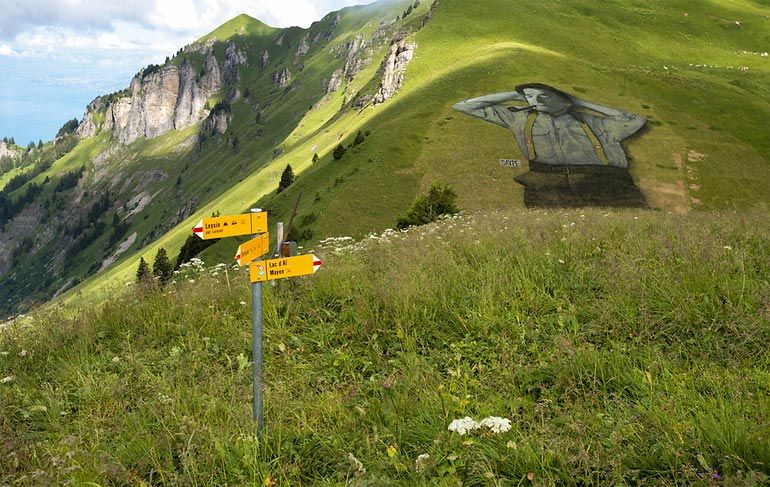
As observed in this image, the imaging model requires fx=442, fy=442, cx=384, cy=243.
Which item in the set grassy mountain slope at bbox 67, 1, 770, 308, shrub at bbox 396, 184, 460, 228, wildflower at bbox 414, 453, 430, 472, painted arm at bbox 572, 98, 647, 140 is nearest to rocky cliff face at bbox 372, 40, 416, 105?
grassy mountain slope at bbox 67, 1, 770, 308

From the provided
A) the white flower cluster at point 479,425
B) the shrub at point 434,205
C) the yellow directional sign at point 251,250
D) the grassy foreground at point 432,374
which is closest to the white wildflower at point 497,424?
the white flower cluster at point 479,425

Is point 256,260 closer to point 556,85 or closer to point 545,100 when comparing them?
point 545,100

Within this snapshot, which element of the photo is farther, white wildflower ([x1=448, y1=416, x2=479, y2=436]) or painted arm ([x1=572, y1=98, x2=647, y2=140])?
painted arm ([x1=572, y1=98, x2=647, y2=140])

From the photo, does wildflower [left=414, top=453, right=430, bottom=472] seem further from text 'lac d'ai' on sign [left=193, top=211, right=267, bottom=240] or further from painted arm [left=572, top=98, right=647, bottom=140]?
painted arm [left=572, top=98, right=647, bottom=140]

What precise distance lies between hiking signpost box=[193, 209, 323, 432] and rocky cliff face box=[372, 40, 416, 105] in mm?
84211

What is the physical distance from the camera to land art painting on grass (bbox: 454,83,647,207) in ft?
144

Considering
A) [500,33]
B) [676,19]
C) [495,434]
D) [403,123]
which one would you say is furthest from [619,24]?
[495,434]

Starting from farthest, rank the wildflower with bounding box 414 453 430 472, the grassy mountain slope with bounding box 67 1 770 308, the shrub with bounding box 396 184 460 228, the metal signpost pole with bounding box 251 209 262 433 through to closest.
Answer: the grassy mountain slope with bounding box 67 1 770 308 < the shrub with bounding box 396 184 460 228 < the metal signpost pole with bounding box 251 209 262 433 < the wildflower with bounding box 414 453 430 472

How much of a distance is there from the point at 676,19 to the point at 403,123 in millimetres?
97493

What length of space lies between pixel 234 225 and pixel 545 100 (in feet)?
197

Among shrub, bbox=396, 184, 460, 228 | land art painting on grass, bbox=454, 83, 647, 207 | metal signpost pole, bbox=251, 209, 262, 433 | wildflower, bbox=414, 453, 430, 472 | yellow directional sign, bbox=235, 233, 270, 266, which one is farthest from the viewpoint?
land art painting on grass, bbox=454, 83, 647, 207

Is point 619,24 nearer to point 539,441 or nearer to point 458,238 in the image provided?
point 458,238

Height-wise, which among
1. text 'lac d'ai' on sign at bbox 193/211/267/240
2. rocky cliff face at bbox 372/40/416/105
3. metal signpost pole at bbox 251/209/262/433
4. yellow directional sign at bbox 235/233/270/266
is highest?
rocky cliff face at bbox 372/40/416/105

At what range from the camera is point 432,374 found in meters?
5.02
